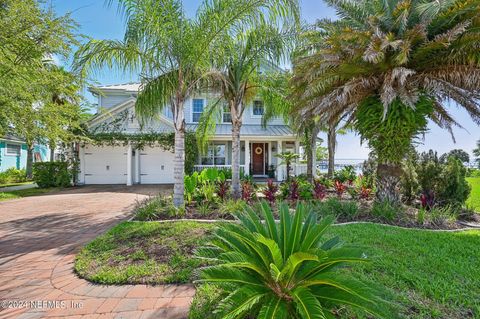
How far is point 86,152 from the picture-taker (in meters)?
16.5

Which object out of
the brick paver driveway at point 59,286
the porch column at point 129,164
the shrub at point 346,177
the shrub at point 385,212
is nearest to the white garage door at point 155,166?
the porch column at point 129,164

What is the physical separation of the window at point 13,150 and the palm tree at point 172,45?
2180 centimetres

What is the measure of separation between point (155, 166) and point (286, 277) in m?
15.5

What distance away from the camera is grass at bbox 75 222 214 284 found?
3.79m

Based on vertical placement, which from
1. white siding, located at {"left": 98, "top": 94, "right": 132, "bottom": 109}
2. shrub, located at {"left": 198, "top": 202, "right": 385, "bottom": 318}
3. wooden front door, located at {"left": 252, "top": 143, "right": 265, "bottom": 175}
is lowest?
shrub, located at {"left": 198, "top": 202, "right": 385, "bottom": 318}

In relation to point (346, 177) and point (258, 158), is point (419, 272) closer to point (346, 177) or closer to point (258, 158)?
point (346, 177)

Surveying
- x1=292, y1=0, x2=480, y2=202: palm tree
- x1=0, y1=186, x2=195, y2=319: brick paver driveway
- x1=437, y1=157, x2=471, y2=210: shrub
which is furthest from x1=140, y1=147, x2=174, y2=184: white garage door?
x1=437, y1=157, x2=471, y2=210: shrub

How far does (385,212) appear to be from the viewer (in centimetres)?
704

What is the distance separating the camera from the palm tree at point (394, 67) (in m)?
6.65

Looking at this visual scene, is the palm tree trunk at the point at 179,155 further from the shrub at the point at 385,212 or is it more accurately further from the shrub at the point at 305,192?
the shrub at the point at 385,212

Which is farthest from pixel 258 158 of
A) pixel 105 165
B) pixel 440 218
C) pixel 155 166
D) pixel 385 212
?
pixel 440 218

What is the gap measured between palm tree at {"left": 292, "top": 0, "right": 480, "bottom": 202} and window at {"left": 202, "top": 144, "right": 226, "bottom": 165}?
35.3 ft

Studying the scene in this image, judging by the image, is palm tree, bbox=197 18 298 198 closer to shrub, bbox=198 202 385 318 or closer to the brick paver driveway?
the brick paver driveway

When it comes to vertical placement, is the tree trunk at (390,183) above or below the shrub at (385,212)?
above
